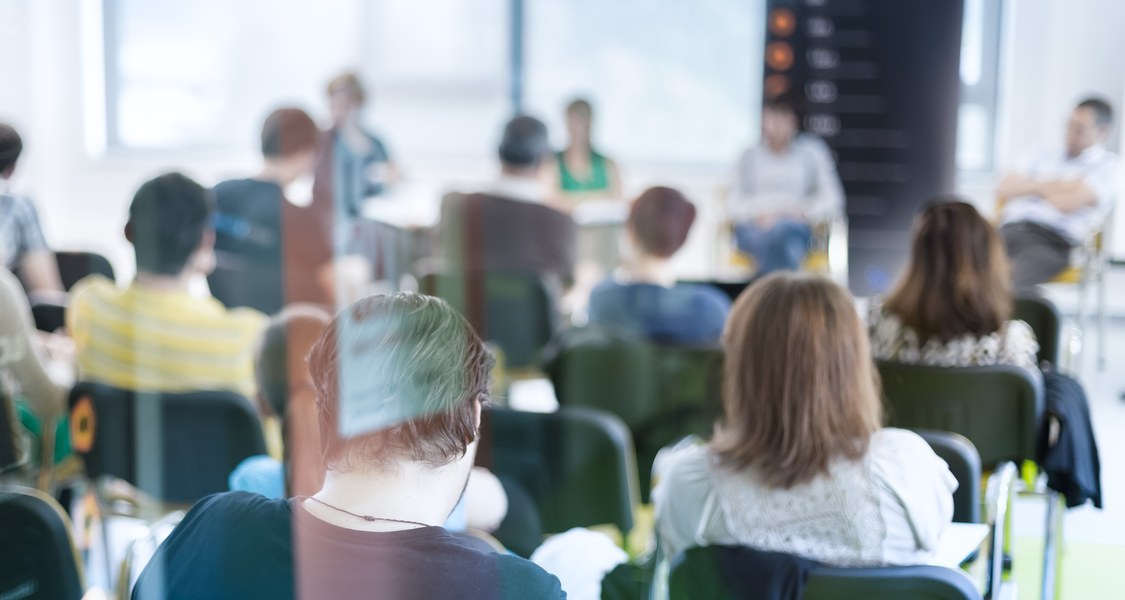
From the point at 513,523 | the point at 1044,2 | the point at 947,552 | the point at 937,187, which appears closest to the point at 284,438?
the point at 513,523

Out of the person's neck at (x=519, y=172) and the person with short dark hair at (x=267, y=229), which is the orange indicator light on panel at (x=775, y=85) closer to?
the person's neck at (x=519, y=172)

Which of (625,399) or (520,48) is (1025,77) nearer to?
(625,399)

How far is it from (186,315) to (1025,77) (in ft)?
10.4

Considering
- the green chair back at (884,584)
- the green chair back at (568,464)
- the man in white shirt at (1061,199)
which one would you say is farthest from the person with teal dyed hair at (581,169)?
the green chair back at (884,584)

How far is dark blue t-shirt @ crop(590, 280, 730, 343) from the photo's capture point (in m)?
2.98

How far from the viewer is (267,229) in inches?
149

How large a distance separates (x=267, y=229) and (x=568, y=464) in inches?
78.1

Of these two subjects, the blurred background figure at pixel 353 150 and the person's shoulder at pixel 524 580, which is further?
the blurred background figure at pixel 353 150

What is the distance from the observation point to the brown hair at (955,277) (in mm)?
2402

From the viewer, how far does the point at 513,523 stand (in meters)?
2.03

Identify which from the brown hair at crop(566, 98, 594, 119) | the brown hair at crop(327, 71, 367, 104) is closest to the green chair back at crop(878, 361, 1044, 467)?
the brown hair at crop(566, 98, 594, 119)

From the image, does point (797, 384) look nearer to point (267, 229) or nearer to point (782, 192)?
point (267, 229)

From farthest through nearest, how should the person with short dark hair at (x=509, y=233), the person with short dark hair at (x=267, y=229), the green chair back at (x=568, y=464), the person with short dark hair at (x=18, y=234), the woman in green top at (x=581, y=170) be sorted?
the woman in green top at (x=581, y=170)
the person with short dark hair at (x=509, y=233)
the person with short dark hair at (x=267, y=229)
the person with short dark hair at (x=18, y=234)
the green chair back at (x=568, y=464)

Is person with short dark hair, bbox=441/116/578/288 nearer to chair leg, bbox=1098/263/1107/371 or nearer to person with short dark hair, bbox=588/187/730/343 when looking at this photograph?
person with short dark hair, bbox=588/187/730/343
